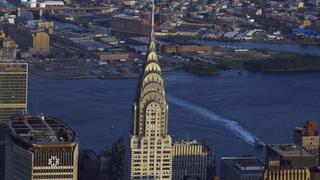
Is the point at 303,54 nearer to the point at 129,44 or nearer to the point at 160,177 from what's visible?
the point at 129,44

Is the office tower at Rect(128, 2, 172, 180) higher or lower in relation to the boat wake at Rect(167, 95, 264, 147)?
higher

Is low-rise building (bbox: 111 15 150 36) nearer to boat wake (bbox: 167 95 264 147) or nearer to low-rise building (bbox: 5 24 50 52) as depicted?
low-rise building (bbox: 5 24 50 52)

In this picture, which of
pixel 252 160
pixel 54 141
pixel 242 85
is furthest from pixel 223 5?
pixel 54 141

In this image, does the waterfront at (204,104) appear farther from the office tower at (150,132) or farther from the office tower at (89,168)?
the office tower at (150,132)

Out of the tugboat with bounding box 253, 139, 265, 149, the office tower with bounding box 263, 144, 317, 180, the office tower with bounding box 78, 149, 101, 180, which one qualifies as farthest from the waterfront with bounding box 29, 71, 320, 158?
the office tower with bounding box 263, 144, 317, 180

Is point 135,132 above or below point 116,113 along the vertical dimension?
above

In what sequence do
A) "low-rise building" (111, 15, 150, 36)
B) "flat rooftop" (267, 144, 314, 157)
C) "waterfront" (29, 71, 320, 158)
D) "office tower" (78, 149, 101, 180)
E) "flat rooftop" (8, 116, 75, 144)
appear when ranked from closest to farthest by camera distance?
"flat rooftop" (8, 116, 75, 144) → "flat rooftop" (267, 144, 314, 157) → "office tower" (78, 149, 101, 180) → "waterfront" (29, 71, 320, 158) → "low-rise building" (111, 15, 150, 36)

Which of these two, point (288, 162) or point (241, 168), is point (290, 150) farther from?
point (288, 162)
